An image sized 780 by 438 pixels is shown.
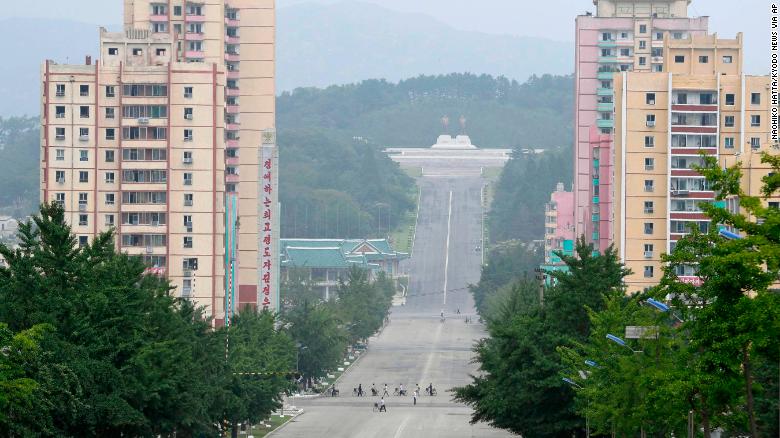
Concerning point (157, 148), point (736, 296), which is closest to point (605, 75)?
point (157, 148)

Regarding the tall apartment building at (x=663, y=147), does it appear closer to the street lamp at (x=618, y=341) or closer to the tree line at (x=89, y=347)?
the tree line at (x=89, y=347)

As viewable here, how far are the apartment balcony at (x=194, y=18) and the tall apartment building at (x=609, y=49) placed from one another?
37.2 meters

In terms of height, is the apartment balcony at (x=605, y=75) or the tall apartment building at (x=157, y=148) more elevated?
the apartment balcony at (x=605, y=75)

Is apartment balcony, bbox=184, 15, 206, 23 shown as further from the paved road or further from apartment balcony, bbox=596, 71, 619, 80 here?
apartment balcony, bbox=596, 71, 619, 80

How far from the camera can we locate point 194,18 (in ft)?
438

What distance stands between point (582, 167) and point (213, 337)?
7457cm

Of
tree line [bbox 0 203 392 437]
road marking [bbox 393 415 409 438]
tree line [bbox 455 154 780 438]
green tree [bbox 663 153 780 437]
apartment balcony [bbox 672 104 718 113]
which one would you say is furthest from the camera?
apartment balcony [bbox 672 104 718 113]

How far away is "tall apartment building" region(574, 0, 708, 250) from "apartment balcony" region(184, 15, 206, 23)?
37.2m

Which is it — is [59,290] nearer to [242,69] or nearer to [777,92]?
[777,92]

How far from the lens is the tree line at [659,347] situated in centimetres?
4278

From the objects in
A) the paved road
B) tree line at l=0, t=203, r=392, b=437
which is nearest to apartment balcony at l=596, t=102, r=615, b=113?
the paved road

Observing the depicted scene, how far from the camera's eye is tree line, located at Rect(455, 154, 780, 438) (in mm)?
42781

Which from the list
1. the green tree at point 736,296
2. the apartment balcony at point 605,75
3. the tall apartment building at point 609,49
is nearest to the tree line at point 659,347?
the green tree at point 736,296

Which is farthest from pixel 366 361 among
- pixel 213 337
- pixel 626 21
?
pixel 213 337
